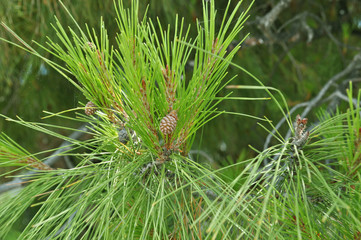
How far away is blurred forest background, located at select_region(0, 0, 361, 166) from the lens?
1.03 metres

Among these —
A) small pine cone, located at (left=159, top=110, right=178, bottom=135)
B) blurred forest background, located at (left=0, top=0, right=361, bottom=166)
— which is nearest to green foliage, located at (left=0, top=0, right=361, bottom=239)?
small pine cone, located at (left=159, top=110, right=178, bottom=135)

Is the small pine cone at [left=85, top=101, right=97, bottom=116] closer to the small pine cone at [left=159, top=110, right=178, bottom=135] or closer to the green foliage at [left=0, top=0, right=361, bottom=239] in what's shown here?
the green foliage at [left=0, top=0, right=361, bottom=239]

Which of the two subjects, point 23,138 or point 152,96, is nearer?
point 152,96

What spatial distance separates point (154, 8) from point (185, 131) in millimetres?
583

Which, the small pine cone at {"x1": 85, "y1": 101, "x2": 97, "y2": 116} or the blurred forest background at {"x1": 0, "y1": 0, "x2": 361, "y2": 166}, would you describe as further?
the blurred forest background at {"x1": 0, "y1": 0, "x2": 361, "y2": 166}

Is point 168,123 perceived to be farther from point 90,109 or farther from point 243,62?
point 243,62

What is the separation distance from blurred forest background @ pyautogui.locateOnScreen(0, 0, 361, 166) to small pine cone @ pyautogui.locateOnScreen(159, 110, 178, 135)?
42 cm

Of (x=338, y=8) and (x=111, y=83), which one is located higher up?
(x=111, y=83)

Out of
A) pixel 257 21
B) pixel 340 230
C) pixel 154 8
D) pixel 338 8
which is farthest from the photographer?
pixel 338 8

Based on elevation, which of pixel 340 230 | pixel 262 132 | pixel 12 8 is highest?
pixel 12 8

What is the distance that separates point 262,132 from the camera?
155cm

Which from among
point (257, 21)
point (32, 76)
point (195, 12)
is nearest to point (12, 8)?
point (32, 76)

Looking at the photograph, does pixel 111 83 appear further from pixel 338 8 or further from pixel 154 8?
pixel 338 8

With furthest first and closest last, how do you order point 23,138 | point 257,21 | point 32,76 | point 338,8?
point 338,8, point 23,138, point 32,76, point 257,21
